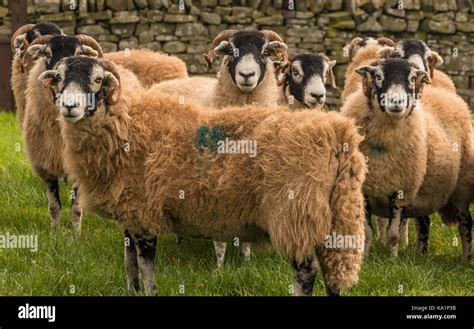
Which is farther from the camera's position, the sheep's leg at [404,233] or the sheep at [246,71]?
the sheep's leg at [404,233]

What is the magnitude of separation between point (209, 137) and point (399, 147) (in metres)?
2.14

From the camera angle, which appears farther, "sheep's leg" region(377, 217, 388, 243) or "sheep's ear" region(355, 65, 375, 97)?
"sheep's leg" region(377, 217, 388, 243)

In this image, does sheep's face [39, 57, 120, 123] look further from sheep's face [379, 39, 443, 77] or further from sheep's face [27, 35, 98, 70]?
sheep's face [379, 39, 443, 77]

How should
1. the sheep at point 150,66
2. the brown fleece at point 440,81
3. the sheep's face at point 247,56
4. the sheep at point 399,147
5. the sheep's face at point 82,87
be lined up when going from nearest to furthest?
the sheep's face at point 82,87 < the sheep at point 399,147 < the sheep's face at point 247,56 < the brown fleece at point 440,81 < the sheep at point 150,66

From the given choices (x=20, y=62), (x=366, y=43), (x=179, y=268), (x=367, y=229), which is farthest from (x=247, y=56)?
(x=366, y=43)

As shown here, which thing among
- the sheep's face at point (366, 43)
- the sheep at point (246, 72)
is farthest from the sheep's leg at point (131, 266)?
the sheep's face at point (366, 43)

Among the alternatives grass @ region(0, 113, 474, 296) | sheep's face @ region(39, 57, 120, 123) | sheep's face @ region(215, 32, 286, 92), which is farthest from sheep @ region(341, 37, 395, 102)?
sheep's face @ region(39, 57, 120, 123)

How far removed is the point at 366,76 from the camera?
6.93 metres

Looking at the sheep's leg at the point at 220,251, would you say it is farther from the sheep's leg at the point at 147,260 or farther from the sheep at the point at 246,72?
the sheep at the point at 246,72

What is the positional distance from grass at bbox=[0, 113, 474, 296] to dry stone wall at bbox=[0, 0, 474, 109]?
289 inches

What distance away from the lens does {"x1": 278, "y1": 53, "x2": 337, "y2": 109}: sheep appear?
24.1ft

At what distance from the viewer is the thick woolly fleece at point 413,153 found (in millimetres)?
6746

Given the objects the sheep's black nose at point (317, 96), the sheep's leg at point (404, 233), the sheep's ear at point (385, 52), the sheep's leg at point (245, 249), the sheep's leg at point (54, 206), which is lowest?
the sheep's leg at point (404, 233)

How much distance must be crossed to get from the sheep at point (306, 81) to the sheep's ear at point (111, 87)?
2.42 metres
